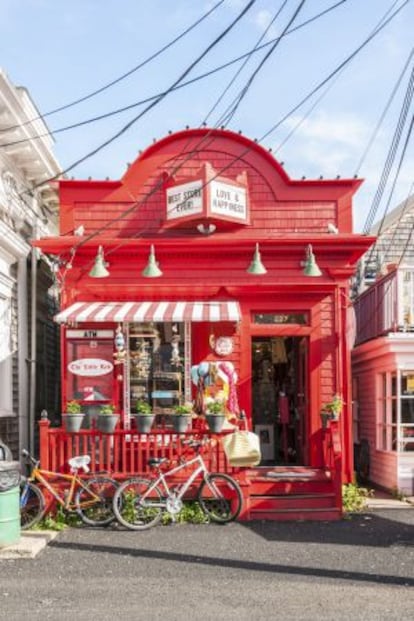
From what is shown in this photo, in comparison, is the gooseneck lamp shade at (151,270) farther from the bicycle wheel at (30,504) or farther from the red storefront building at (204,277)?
the bicycle wheel at (30,504)

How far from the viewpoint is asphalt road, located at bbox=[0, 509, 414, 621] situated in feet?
22.8

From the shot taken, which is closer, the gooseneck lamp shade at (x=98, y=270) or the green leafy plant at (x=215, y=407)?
the green leafy plant at (x=215, y=407)

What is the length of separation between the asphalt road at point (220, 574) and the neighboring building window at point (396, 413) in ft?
9.24

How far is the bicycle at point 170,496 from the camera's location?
35.5 ft

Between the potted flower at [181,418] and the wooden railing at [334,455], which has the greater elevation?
the potted flower at [181,418]

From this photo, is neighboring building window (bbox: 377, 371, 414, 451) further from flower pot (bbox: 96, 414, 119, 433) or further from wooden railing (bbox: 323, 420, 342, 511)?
flower pot (bbox: 96, 414, 119, 433)

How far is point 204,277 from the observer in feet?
44.3

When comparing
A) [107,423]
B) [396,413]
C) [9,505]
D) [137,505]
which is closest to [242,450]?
[137,505]

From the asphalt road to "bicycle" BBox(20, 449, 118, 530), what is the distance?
0.33 metres

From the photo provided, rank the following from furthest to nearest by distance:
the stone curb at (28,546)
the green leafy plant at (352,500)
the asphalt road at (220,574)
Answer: the green leafy plant at (352,500)
the stone curb at (28,546)
the asphalt road at (220,574)

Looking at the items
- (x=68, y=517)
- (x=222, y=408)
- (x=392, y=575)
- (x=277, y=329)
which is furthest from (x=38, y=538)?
(x=277, y=329)

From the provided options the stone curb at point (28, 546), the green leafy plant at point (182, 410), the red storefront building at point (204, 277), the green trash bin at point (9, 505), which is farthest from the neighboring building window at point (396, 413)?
the green trash bin at point (9, 505)

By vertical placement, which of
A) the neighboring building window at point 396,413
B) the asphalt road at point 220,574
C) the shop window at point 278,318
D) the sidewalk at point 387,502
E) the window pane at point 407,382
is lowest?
the sidewalk at point 387,502

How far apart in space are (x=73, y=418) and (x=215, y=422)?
2.01 meters
